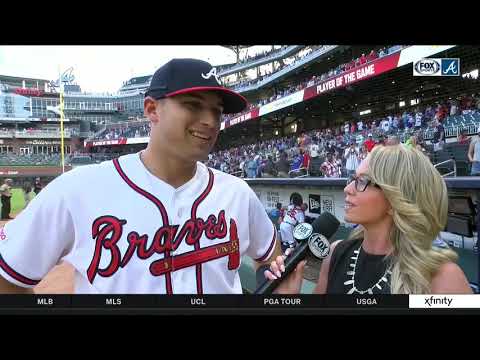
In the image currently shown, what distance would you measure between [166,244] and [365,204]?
2.54 feet

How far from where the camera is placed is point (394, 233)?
1303mm

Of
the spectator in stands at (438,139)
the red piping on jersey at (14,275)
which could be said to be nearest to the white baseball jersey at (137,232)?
the red piping on jersey at (14,275)

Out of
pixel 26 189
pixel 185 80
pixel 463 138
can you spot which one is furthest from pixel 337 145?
pixel 26 189

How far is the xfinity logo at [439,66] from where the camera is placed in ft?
5.25

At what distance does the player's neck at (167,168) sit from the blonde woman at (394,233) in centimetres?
47

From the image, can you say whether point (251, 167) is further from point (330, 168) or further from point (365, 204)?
point (365, 204)

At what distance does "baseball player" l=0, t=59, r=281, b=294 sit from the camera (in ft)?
4.10

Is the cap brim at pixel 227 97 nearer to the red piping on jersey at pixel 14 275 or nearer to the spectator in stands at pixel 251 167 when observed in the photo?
the spectator in stands at pixel 251 167

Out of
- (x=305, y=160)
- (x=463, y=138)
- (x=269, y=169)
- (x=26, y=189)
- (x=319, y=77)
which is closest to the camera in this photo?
(x=26, y=189)

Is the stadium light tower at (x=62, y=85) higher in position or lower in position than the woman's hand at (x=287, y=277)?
higher

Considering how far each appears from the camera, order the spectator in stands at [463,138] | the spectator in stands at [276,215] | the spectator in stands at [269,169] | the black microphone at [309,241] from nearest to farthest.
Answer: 1. the black microphone at [309,241]
2. the spectator in stands at [276,215]
3. the spectator in stands at [463,138]
4. the spectator in stands at [269,169]

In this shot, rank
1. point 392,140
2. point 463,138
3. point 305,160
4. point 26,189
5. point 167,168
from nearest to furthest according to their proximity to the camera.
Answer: point 167,168
point 26,189
point 392,140
point 463,138
point 305,160
